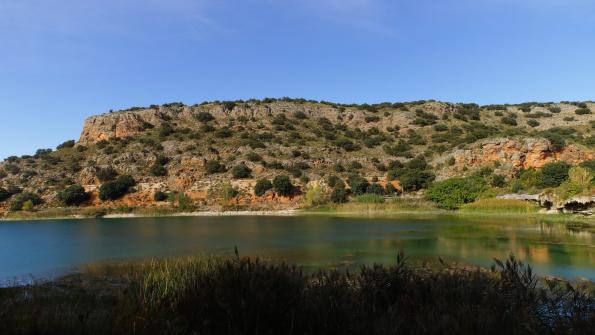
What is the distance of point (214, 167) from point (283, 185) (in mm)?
13878

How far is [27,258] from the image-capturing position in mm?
20062

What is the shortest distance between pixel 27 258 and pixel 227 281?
18.0 m

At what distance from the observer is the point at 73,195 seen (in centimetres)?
6084

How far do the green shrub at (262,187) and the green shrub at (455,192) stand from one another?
21.9m

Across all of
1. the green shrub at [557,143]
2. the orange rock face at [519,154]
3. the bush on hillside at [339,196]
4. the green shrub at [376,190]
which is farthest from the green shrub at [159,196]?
the green shrub at [557,143]

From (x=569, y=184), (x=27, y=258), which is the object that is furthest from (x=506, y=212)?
(x=27, y=258)

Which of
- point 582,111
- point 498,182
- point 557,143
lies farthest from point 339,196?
point 582,111

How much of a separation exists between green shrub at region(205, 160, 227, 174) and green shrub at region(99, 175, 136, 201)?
1140cm

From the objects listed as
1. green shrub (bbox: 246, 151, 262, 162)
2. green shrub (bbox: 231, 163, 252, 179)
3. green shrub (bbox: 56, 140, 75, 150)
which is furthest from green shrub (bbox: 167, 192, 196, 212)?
green shrub (bbox: 56, 140, 75, 150)

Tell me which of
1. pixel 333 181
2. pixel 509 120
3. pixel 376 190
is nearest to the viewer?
pixel 376 190

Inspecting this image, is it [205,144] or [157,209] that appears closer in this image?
[157,209]

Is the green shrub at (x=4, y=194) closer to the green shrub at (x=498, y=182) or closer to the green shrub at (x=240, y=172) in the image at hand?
the green shrub at (x=240, y=172)

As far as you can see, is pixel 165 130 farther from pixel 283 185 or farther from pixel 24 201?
pixel 283 185

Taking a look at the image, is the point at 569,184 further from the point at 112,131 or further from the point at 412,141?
the point at 112,131
